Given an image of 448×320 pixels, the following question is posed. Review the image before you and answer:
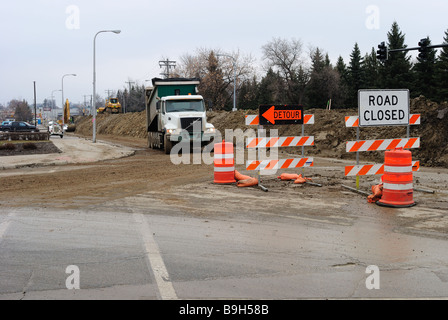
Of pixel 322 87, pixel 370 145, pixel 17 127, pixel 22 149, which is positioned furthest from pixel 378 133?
pixel 322 87

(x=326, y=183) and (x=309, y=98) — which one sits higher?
(x=309, y=98)

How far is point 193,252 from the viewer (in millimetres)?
6371

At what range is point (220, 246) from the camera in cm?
667

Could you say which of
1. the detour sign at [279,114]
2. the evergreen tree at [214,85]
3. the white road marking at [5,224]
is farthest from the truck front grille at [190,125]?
the evergreen tree at [214,85]

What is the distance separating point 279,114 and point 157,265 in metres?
6.88

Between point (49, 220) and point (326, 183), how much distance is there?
7.32 m

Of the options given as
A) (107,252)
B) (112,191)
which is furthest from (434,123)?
(107,252)

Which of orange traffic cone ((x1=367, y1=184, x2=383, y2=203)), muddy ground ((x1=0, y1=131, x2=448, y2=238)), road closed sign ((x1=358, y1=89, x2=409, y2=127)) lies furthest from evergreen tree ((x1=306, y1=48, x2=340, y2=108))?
orange traffic cone ((x1=367, y1=184, x2=383, y2=203))

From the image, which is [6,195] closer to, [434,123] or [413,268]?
[413,268]

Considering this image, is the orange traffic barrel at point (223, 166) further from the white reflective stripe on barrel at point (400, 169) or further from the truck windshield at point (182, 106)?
the truck windshield at point (182, 106)

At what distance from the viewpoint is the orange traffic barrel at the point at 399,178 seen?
9375 millimetres

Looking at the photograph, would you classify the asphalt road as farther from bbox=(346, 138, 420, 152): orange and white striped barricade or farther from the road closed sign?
the road closed sign

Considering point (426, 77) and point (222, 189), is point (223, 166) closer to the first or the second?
point (222, 189)
